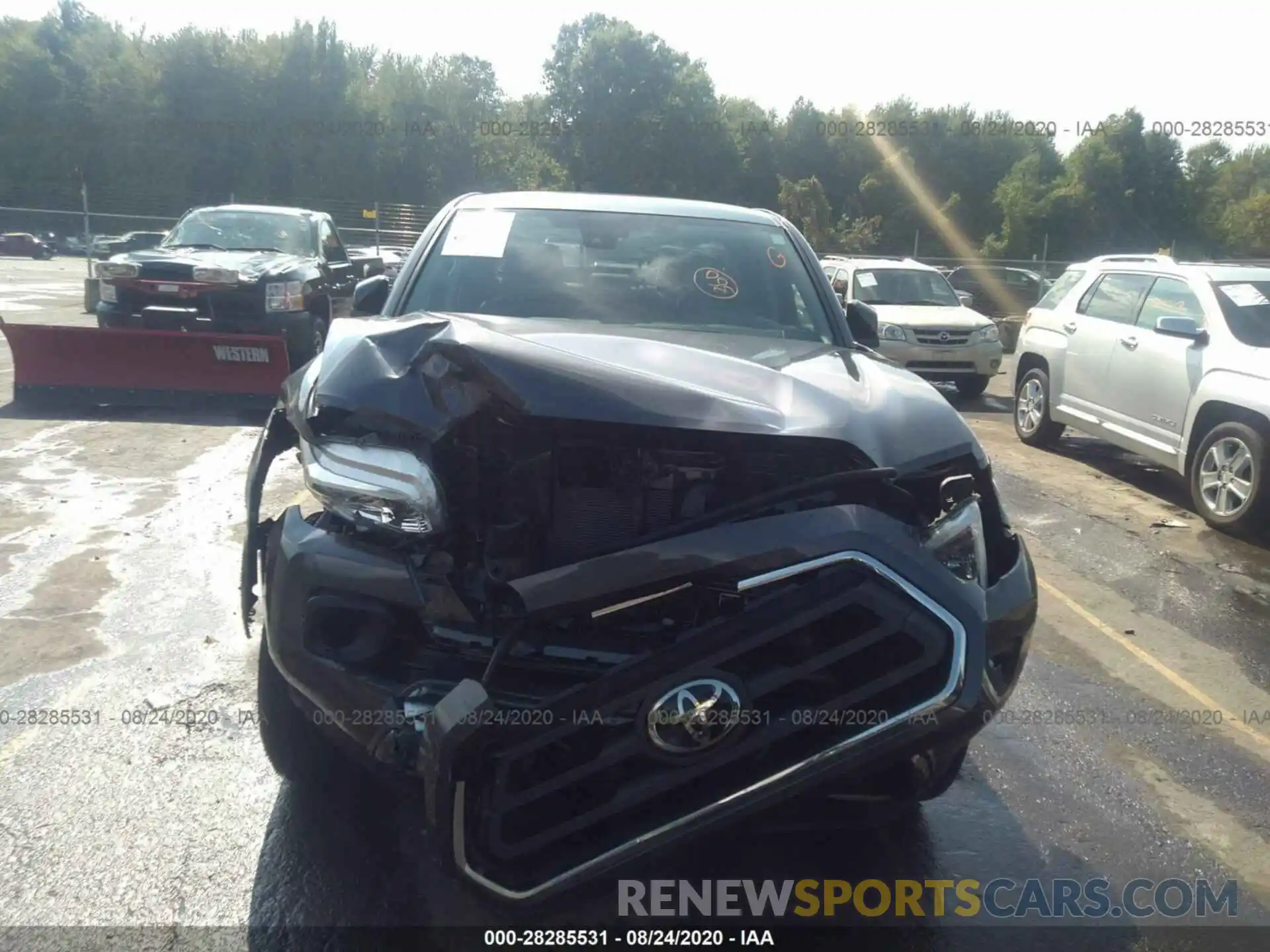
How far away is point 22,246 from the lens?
35125 mm

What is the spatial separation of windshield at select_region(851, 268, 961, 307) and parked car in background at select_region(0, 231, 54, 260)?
101 feet

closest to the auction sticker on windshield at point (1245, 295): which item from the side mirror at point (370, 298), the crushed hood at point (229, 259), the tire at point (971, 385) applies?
the tire at point (971, 385)

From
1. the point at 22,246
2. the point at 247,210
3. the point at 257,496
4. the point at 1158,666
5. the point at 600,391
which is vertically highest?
the point at 247,210

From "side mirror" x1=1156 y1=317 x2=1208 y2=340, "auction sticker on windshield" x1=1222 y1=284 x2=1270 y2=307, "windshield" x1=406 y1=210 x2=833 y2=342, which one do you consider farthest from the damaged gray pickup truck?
"auction sticker on windshield" x1=1222 y1=284 x2=1270 y2=307

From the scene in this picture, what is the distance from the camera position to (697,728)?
216 centimetres

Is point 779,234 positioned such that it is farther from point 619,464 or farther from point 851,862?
point 851,862

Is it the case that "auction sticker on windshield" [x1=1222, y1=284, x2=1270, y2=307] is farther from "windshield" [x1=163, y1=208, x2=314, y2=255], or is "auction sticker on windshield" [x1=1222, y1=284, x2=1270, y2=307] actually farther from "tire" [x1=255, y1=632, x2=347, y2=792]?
"windshield" [x1=163, y1=208, x2=314, y2=255]

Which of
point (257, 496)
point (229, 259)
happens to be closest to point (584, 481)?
point (257, 496)

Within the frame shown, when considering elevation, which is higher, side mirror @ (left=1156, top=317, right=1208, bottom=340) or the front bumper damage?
side mirror @ (left=1156, top=317, right=1208, bottom=340)

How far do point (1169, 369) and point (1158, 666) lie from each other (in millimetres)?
3768

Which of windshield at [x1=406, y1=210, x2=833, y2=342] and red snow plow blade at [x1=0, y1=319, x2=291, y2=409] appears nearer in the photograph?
windshield at [x1=406, y1=210, x2=833, y2=342]

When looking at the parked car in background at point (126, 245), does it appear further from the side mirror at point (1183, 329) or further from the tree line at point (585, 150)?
the tree line at point (585, 150)

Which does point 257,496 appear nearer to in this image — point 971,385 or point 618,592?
point 618,592

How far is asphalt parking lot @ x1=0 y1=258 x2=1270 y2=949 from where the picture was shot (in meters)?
2.86
